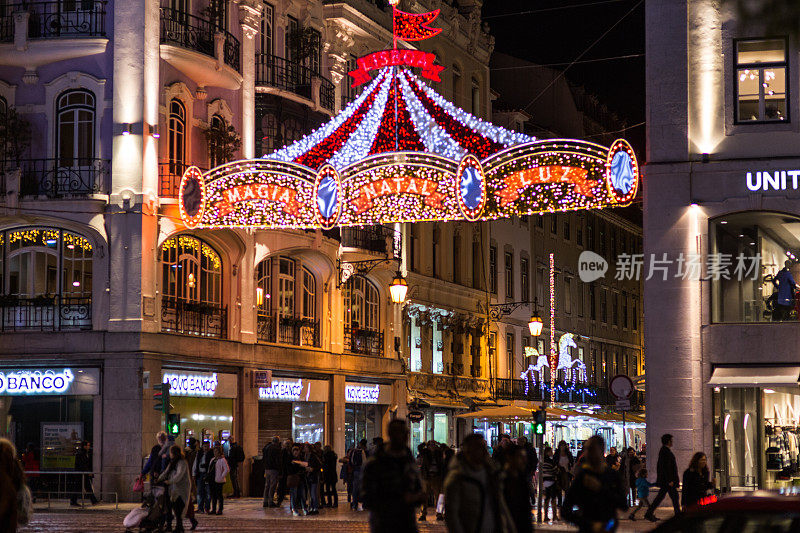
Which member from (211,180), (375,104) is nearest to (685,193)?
(375,104)

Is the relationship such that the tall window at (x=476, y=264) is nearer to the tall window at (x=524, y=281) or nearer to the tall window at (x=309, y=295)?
the tall window at (x=524, y=281)

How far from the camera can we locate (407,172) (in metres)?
27.5

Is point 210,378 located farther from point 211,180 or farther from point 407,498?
point 407,498

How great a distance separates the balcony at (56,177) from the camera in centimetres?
3472

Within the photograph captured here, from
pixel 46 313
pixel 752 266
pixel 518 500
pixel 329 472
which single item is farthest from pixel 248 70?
pixel 518 500

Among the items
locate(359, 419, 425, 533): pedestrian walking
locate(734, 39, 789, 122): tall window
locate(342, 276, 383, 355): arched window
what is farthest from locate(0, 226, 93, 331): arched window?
locate(359, 419, 425, 533): pedestrian walking

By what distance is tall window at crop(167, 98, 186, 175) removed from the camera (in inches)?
1430

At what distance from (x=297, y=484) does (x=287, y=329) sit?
11095 mm

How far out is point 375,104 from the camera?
94.7ft

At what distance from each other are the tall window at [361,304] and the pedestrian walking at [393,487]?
32251 mm

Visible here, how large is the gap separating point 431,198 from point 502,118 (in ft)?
115

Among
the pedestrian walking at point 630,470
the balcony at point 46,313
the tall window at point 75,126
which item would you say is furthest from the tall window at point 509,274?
the balcony at point 46,313

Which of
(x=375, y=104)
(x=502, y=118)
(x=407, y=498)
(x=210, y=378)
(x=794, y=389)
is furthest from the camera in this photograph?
(x=502, y=118)

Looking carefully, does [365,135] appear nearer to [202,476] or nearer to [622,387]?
[622,387]
